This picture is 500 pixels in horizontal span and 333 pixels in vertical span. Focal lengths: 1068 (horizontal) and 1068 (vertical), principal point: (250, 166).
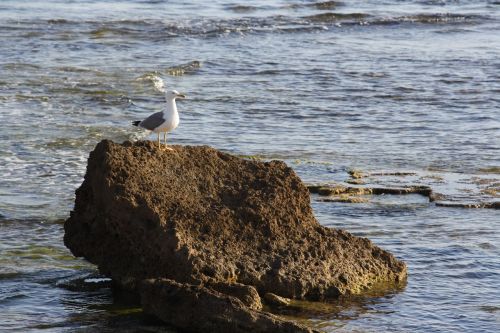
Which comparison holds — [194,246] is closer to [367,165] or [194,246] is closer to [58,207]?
[58,207]

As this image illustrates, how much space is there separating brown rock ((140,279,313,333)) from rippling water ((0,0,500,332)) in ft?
0.85

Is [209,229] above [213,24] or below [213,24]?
below

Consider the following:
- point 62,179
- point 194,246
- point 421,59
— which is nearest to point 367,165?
point 62,179

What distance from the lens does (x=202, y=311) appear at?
607 cm

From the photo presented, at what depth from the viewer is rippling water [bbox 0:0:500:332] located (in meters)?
7.05

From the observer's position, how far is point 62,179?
1029cm

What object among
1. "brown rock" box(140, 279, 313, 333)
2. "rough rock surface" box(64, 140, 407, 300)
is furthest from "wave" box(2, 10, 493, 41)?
"brown rock" box(140, 279, 313, 333)

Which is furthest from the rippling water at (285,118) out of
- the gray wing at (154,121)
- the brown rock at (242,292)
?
the gray wing at (154,121)

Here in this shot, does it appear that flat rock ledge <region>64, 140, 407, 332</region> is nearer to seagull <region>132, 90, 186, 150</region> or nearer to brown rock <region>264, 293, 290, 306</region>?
brown rock <region>264, 293, 290, 306</region>

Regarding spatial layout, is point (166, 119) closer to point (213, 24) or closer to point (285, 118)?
point (285, 118)

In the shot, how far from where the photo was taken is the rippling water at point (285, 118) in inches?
277

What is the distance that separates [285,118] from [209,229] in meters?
6.85

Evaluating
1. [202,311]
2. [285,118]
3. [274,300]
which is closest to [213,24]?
[285,118]

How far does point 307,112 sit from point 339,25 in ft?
35.3
